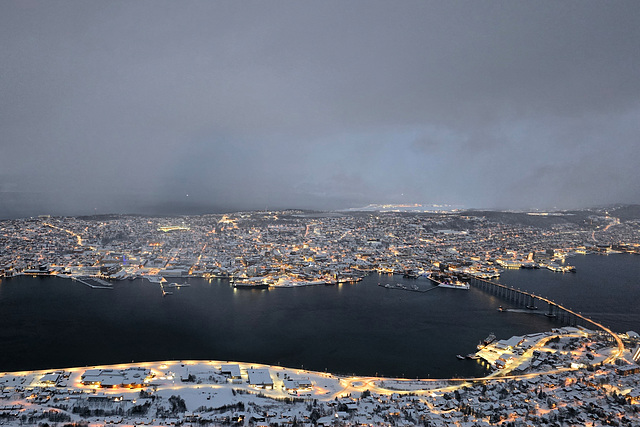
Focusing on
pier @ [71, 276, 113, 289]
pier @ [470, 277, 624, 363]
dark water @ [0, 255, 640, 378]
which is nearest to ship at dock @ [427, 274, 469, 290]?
dark water @ [0, 255, 640, 378]

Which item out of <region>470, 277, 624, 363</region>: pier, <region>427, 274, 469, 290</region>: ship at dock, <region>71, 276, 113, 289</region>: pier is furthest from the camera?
<region>427, 274, 469, 290</region>: ship at dock

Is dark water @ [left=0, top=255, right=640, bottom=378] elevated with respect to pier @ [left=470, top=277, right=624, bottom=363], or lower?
lower

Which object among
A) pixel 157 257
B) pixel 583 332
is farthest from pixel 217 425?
pixel 157 257

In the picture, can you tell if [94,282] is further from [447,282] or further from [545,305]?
[545,305]

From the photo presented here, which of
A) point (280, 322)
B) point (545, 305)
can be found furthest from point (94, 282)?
point (545, 305)

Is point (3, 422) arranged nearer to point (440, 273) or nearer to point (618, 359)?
point (618, 359)

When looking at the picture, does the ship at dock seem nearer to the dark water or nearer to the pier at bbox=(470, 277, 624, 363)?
the dark water
